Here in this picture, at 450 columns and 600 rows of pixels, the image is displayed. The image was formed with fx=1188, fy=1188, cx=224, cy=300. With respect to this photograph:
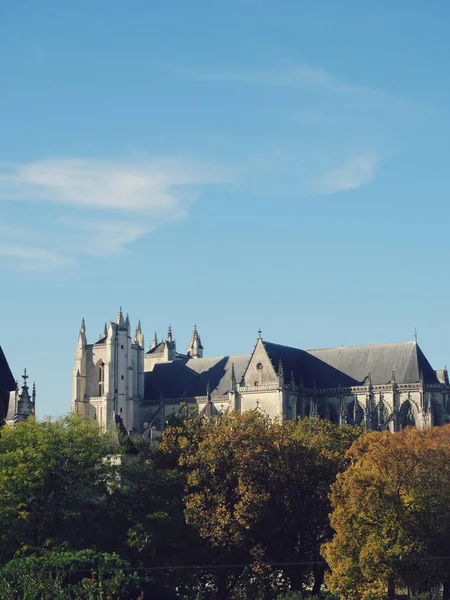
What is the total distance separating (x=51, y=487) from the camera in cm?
6150

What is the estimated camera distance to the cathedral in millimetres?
126625

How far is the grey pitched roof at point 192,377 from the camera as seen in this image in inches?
5512

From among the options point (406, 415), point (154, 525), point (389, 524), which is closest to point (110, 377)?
point (406, 415)

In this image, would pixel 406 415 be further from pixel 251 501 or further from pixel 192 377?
pixel 251 501

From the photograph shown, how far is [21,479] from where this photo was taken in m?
60.5

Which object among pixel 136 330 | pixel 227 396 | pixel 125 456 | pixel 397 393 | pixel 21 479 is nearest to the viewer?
pixel 21 479

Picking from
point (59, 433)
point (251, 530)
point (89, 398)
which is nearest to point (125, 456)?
point (59, 433)

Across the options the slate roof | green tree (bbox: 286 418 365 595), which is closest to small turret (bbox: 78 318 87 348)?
the slate roof

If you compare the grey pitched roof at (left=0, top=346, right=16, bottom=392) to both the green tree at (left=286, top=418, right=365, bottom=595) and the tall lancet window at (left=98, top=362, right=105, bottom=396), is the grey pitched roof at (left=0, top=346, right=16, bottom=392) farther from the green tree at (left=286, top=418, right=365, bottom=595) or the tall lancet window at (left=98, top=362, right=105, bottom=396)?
the tall lancet window at (left=98, top=362, right=105, bottom=396)

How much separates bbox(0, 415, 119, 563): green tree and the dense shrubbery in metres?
0.07

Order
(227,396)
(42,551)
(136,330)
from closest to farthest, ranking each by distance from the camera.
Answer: (42,551)
(227,396)
(136,330)

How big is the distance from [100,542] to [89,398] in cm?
8269

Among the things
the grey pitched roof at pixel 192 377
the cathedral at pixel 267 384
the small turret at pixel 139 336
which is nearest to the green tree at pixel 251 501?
the cathedral at pixel 267 384

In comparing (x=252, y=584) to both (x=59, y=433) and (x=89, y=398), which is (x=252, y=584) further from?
(x=89, y=398)
